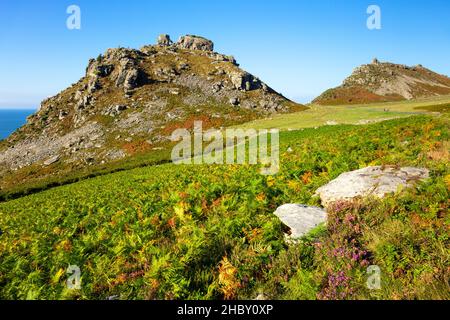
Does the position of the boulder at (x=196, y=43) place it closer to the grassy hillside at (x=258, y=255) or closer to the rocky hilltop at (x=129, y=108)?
the rocky hilltop at (x=129, y=108)

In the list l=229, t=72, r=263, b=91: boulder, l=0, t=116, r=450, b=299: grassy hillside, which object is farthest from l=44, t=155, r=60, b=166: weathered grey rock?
l=0, t=116, r=450, b=299: grassy hillside

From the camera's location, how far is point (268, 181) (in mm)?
13094

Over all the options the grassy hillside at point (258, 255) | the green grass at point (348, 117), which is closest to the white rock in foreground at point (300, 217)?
the grassy hillside at point (258, 255)

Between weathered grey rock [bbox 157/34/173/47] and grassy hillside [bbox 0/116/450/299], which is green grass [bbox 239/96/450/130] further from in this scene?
weathered grey rock [bbox 157/34/173/47]

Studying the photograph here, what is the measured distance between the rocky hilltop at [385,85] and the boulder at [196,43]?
55.9 m

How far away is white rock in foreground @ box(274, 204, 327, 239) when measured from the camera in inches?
308

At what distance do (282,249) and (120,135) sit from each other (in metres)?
71.9

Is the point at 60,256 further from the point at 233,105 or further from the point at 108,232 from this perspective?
the point at 233,105

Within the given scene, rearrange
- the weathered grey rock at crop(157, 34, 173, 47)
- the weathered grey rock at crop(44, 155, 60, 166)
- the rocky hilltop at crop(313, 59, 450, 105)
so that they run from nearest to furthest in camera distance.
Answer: the weathered grey rock at crop(44, 155, 60, 166)
the rocky hilltop at crop(313, 59, 450, 105)
the weathered grey rock at crop(157, 34, 173, 47)

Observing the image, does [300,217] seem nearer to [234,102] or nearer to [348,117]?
[348,117]

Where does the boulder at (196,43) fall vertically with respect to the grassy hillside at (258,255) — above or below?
above

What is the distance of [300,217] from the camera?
27.3ft

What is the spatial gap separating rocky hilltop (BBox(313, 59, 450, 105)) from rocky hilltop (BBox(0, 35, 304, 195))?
136ft

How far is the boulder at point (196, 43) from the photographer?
145250 millimetres
